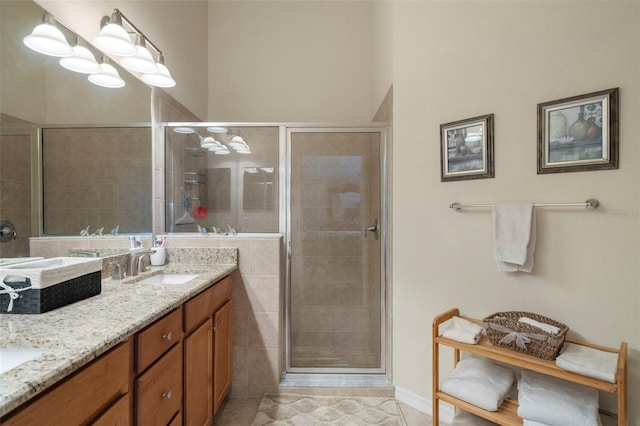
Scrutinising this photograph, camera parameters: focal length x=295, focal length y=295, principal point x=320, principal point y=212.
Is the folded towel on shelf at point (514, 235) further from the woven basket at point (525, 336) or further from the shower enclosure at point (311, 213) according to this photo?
the shower enclosure at point (311, 213)

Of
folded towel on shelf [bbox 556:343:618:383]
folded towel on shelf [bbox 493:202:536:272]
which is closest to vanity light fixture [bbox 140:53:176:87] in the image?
folded towel on shelf [bbox 493:202:536:272]

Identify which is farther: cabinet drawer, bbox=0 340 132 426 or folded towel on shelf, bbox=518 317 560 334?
folded towel on shelf, bbox=518 317 560 334

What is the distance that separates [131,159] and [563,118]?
231 centimetres

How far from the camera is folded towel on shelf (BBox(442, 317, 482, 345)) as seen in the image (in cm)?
145

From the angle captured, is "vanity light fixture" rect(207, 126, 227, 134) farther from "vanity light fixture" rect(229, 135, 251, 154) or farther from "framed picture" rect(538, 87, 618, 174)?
"framed picture" rect(538, 87, 618, 174)

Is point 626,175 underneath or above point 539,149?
underneath

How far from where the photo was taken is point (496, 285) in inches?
62.9

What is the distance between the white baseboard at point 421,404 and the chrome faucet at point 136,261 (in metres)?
1.81

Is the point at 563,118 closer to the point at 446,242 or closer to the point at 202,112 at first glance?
the point at 446,242

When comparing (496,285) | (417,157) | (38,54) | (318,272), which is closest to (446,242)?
(496,285)

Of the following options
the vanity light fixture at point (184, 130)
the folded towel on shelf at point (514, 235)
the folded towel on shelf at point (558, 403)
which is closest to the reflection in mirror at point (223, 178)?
the vanity light fixture at point (184, 130)

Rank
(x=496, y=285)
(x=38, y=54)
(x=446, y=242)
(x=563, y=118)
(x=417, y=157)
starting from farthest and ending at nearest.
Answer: (x=417, y=157) < (x=446, y=242) < (x=496, y=285) < (x=563, y=118) < (x=38, y=54)

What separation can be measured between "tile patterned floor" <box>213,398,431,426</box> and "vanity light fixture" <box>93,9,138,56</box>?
2115 millimetres

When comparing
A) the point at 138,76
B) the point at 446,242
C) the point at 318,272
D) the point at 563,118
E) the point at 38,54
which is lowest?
the point at 318,272
